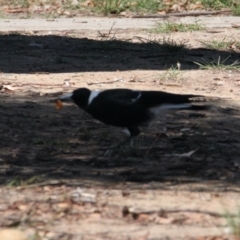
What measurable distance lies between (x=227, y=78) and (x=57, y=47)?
8.91ft

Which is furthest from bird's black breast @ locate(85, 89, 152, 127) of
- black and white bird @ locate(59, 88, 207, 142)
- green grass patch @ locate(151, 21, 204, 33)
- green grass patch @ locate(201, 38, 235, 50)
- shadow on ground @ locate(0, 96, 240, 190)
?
green grass patch @ locate(151, 21, 204, 33)

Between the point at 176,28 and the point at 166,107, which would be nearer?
the point at 166,107

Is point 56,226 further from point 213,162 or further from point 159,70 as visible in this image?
point 159,70

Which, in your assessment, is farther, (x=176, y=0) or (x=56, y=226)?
(x=176, y=0)

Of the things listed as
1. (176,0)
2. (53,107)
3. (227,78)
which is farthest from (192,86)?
(176,0)

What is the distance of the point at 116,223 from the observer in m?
4.22

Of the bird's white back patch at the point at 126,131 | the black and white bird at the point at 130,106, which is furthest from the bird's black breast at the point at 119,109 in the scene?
the bird's white back patch at the point at 126,131

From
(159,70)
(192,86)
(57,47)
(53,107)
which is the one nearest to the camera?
(53,107)

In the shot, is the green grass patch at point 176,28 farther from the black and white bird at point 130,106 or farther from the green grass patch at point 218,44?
the black and white bird at point 130,106

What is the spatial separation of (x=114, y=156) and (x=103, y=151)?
0.21m

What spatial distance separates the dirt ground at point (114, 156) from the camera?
4.25 metres

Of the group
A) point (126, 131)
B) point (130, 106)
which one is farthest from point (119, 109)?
point (126, 131)

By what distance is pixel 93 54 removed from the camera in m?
10.1

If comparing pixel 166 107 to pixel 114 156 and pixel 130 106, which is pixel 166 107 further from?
pixel 114 156
